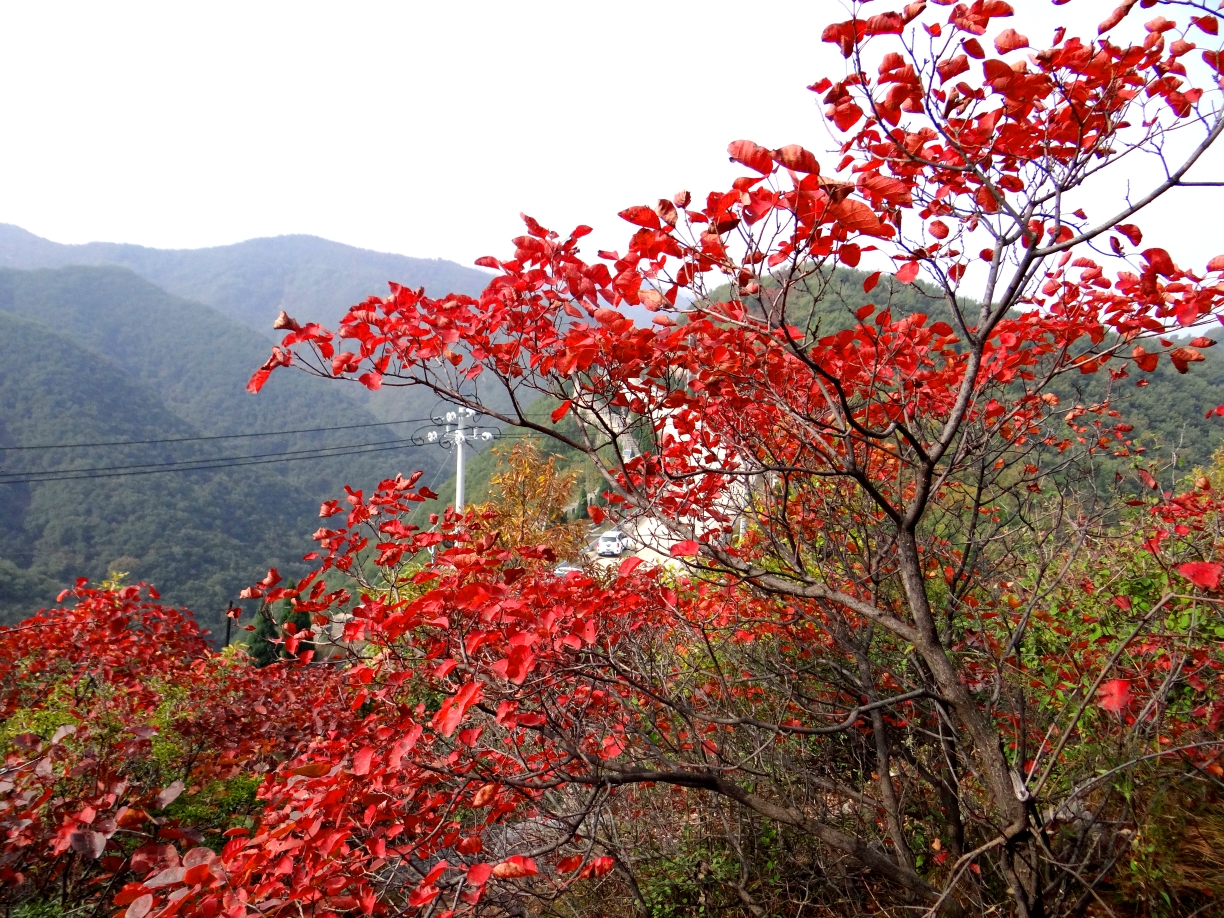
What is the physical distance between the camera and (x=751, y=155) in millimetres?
1354

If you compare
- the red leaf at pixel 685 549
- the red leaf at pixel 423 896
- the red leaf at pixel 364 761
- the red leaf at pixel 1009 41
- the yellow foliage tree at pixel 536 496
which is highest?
the red leaf at pixel 1009 41

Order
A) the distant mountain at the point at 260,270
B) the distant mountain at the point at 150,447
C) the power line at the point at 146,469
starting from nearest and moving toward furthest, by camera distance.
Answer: the distant mountain at the point at 150,447 → the power line at the point at 146,469 → the distant mountain at the point at 260,270

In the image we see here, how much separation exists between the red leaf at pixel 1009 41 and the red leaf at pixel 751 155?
72cm

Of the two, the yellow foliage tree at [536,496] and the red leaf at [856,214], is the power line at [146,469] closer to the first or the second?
the yellow foliage tree at [536,496]

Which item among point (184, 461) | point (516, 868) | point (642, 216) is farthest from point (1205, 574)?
point (184, 461)

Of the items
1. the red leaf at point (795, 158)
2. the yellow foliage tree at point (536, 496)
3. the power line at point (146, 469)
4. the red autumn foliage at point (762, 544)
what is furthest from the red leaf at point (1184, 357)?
the power line at point (146, 469)

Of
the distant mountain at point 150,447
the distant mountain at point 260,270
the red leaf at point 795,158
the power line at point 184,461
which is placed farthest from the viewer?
the distant mountain at point 260,270

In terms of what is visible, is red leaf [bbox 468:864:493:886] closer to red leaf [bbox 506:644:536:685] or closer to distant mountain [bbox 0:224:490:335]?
red leaf [bbox 506:644:536:685]

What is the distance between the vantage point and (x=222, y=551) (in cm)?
3450

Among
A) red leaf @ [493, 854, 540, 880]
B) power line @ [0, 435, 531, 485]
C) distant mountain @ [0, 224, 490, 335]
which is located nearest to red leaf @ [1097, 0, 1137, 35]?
red leaf @ [493, 854, 540, 880]

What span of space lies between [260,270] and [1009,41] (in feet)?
464

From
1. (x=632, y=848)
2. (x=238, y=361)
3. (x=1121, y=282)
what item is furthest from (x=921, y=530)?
(x=238, y=361)

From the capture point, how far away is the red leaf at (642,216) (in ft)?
5.35

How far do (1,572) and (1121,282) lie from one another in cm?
3167
